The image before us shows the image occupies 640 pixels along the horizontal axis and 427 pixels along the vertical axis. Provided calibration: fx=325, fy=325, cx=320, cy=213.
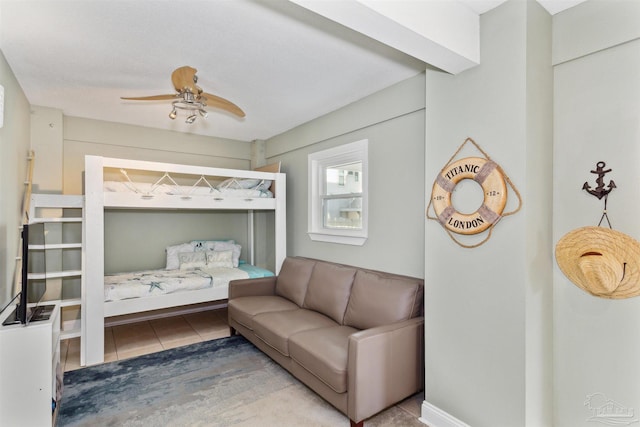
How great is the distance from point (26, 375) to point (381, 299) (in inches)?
90.9

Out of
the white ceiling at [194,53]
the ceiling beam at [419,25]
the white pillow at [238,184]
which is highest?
the white ceiling at [194,53]

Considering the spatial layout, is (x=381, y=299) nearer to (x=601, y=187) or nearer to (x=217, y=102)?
(x=601, y=187)

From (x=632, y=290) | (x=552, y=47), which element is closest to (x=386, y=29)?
(x=552, y=47)

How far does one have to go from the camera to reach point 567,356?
6.04ft

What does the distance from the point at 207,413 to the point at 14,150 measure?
8.89ft

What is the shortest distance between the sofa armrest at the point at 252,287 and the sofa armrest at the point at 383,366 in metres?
1.94

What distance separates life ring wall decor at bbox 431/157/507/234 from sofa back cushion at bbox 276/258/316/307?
1.82 metres

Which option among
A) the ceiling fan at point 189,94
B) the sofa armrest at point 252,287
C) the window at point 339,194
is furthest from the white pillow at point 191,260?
the ceiling fan at point 189,94

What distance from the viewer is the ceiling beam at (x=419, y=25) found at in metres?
1.42

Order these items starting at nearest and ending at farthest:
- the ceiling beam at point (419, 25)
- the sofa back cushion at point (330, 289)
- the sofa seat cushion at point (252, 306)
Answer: the ceiling beam at point (419, 25) < the sofa back cushion at point (330, 289) < the sofa seat cushion at point (252, 306)

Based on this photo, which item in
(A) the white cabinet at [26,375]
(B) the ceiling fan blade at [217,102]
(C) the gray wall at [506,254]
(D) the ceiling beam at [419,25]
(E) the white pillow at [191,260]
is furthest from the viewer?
(E) the white pillow at [191,260]

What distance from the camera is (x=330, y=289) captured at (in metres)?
3.09

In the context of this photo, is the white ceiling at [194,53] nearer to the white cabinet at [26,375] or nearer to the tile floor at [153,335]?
the white cabinet at [26,375]

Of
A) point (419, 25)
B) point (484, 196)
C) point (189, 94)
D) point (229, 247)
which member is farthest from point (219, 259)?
point (419, 25)
